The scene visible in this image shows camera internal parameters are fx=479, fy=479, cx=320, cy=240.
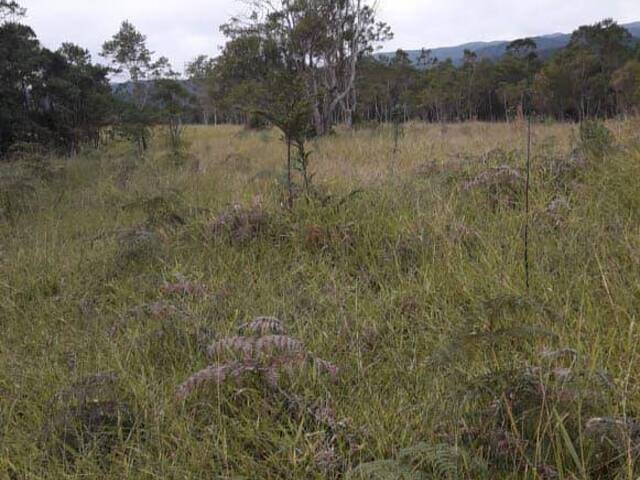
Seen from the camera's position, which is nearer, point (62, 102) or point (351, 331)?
point (351, 331)

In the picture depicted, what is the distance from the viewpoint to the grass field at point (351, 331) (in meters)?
1.37

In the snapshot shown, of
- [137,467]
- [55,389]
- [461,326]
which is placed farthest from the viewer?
[461,326]

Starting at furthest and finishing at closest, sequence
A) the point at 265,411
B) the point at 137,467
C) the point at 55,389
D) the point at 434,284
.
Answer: the point at 434,284, the point at 55,389, the point at 265,411, the point at 137,467

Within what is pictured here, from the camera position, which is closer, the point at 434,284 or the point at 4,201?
the point at 434,284

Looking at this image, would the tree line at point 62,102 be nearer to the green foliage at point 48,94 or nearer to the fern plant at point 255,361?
the green foliage at point 48,94

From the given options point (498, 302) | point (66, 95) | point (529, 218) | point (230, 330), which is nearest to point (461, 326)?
point (498, 302)

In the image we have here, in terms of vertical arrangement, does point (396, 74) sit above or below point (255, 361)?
above

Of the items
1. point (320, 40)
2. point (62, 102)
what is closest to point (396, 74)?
point (320, 40)

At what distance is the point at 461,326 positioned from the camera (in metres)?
2.00

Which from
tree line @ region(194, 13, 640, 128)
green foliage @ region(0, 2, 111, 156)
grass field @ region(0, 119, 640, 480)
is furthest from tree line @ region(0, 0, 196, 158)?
grass field @ region(0, 119, 640, 480)

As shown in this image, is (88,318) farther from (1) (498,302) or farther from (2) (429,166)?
(2) (429,166)

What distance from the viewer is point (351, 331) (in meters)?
2.13

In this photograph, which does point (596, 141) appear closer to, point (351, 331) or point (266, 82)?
point (351, 331)

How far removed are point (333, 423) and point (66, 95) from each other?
37.1ft
